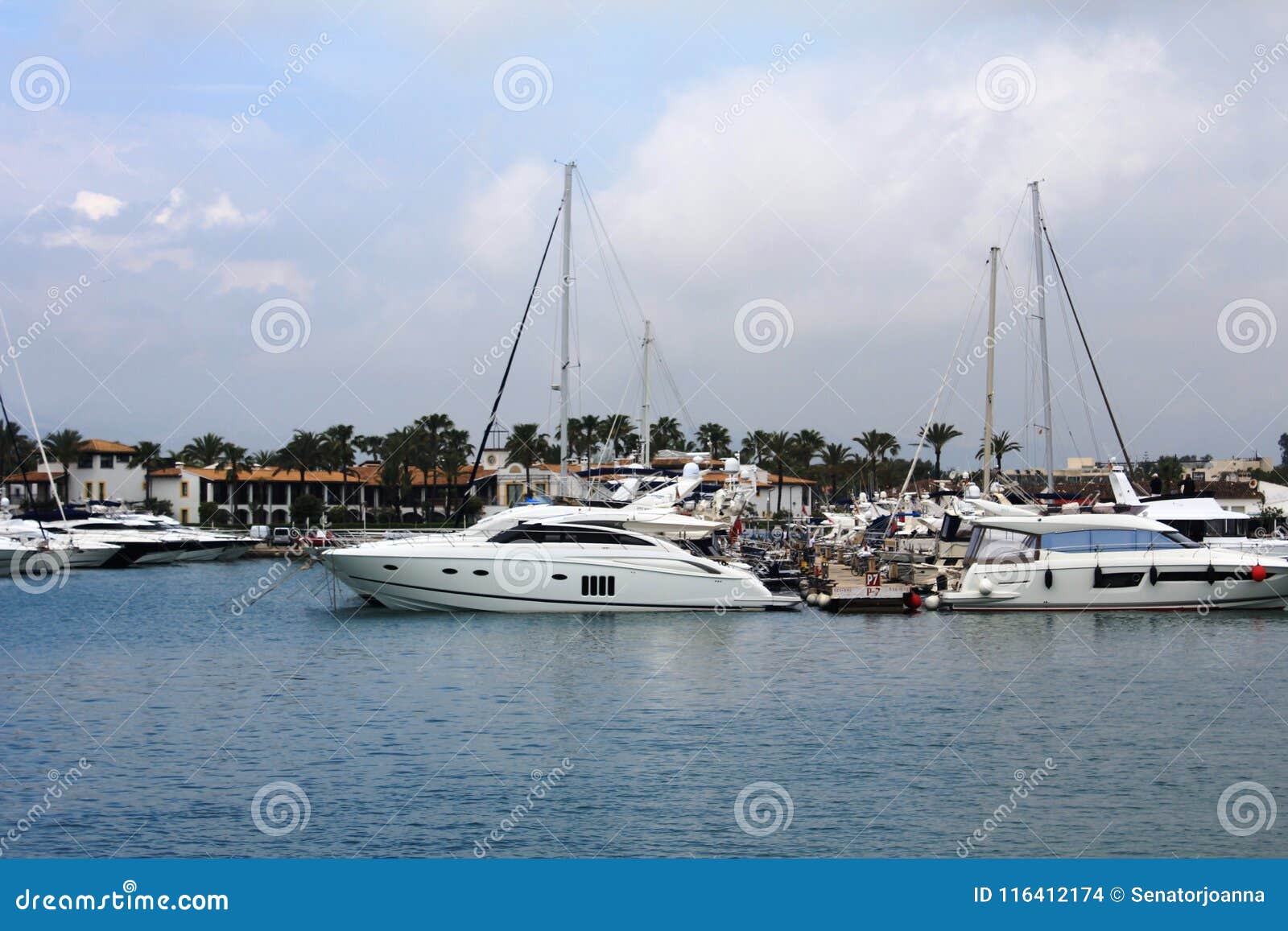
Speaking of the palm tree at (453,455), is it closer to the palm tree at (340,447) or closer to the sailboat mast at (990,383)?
the palm tree at (340,447)

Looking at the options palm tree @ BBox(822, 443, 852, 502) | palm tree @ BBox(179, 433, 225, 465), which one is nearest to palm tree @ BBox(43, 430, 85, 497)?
palm tree @ BBox(179, 433, 225, 465)

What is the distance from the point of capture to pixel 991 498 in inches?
2045

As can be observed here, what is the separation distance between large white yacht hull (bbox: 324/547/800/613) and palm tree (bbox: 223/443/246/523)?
76269 mm

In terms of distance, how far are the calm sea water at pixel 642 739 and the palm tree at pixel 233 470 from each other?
76.6 meters

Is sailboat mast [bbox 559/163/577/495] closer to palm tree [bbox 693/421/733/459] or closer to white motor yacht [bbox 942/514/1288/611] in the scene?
white motor yacht [bbox 942/514/1288/611]

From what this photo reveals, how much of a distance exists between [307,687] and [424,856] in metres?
13.0

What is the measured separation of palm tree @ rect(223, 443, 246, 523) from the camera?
113875mm

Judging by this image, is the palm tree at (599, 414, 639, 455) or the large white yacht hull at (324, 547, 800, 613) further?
the palm tree at (599, 414, 639, 455)

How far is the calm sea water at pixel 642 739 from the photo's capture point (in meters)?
17.3

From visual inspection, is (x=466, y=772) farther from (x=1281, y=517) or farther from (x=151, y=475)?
(x=151, y=475)

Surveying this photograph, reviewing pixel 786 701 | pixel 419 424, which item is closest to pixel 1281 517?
pixel 419 424

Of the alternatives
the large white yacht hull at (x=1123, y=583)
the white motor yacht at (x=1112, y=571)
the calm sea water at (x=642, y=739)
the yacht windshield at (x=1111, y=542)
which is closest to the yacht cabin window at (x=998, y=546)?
the white motor yacht at (x=1112, y=571)

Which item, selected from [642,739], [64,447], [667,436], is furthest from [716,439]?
[642,739]

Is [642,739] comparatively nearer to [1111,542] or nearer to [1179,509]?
[1111,542]
